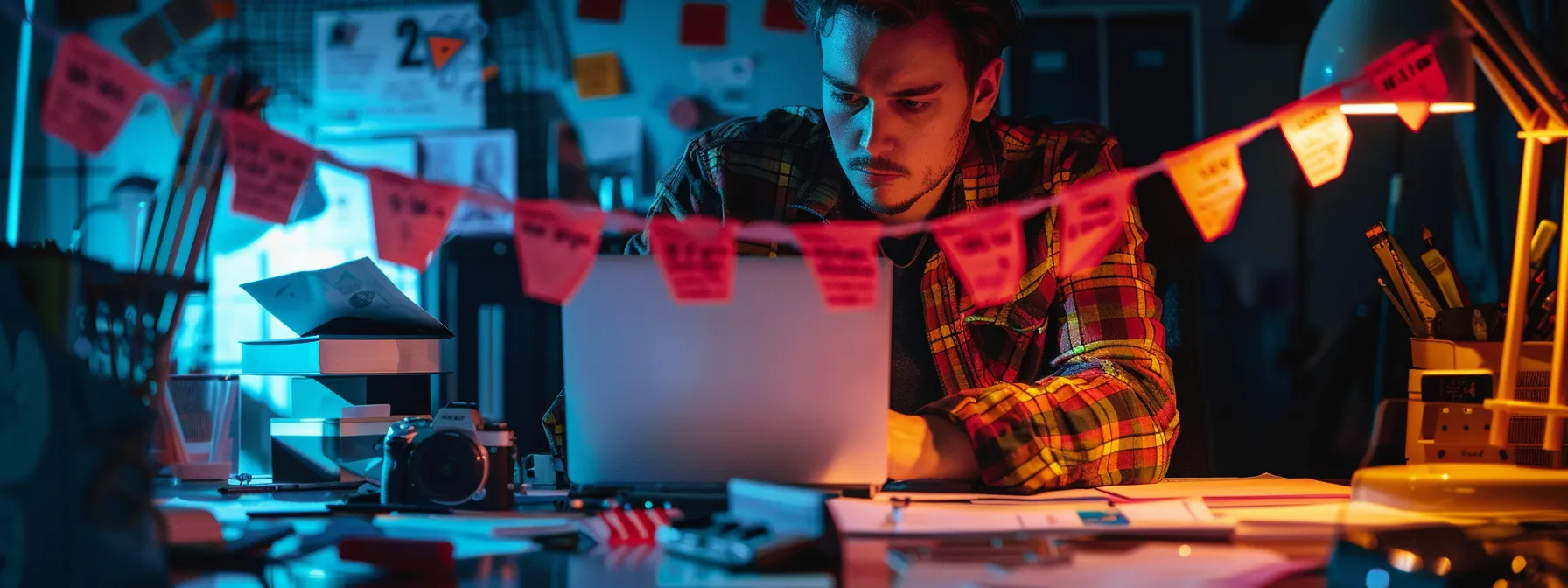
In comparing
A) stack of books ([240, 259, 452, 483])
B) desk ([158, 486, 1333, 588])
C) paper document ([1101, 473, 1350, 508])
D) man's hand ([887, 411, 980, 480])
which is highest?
stack of books ([240, 259, 452, 483])

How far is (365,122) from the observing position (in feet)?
10.8

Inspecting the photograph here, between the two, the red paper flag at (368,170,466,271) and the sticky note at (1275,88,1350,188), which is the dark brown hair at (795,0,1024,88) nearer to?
the sticky note at (1275,88,1350,188)

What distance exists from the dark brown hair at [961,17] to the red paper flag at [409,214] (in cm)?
60

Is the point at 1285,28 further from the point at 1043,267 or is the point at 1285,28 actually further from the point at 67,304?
the point at 67,304

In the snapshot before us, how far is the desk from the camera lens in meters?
0.74

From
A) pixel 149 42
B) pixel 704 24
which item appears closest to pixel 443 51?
pixel 704 24

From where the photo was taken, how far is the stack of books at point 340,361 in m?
1.25

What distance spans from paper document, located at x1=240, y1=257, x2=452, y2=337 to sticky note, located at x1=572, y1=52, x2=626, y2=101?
79.2 inches

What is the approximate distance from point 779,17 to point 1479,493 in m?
2.46

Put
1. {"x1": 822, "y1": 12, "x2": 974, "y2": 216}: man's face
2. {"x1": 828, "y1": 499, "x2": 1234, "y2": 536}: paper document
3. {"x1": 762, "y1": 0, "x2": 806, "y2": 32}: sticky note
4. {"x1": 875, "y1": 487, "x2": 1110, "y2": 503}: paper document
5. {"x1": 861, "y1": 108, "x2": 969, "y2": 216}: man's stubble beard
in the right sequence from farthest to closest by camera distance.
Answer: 1. {"x1": 762, "y1": 0, "x2": 806, "y2": 32}: sticky note
2. {"x1": 861, "y1": 108, "x2": 969, "y2": 216}: man's stubble beard
3. {"x1": 822, "y1": 12, "x2": 974, "y2": 216}: man's face
4. {"x1": 875, "y1": 487, "x2": 1110, "y2": 503}: paper document
5. {"x1": 828, "y1": 499, "x2": 1234, "y2": 536}: paper document

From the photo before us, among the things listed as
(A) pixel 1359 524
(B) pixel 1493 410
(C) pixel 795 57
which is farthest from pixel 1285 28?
(A) pixel 1359 524

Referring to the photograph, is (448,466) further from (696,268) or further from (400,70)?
(400,70)

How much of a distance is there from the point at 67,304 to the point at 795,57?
2.56 meters

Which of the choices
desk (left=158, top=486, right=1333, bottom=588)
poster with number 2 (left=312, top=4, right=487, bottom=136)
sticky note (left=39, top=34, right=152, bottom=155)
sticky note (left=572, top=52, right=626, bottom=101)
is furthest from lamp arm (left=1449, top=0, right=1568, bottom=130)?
poster with number 2 (left=312, top=4, right=487, bottom=136)
